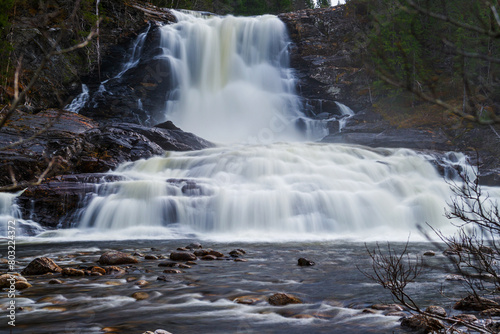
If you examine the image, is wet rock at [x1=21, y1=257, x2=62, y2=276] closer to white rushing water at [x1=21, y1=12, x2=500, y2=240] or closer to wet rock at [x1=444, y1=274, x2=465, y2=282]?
white rushing water at [x1=21, y1=12, x2=500, y2=240]

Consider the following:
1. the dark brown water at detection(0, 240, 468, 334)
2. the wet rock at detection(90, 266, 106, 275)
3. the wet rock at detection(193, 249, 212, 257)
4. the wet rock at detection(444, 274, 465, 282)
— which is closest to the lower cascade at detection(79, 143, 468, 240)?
the wet rock at detection(193, 249, 212, 257)

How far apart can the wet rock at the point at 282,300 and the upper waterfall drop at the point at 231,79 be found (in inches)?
851

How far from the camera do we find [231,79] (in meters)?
29.2

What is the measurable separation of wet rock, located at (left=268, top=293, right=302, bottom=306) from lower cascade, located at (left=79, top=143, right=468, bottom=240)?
6.11 m

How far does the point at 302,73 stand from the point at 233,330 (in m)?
27.9

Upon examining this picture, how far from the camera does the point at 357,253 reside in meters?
7.96

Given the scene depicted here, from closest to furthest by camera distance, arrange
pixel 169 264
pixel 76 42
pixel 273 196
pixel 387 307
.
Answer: pixel 387 307 < pixel 169 264 < pixel 273 196 < pixel 76 42

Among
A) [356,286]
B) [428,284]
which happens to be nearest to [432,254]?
[428,284]

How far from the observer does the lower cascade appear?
37.1 ft

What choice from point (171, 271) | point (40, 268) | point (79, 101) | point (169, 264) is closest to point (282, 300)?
point (171, 271)

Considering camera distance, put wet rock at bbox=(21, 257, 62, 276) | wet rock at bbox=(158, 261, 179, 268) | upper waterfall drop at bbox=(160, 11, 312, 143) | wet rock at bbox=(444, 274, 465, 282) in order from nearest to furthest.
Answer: wet rock at bbox=(444, 274, 465, 282), wet rock at bbox=(21, 257, 62, 276), wet rock at bbox=(158, 261, 179, 268), upper waterfall drop at bbox=(160, 11, 312, 143)

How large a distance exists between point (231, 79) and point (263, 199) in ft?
62.4

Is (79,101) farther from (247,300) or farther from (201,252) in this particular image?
(247,300)

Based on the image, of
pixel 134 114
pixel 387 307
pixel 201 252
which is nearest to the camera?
pixel 387 307
